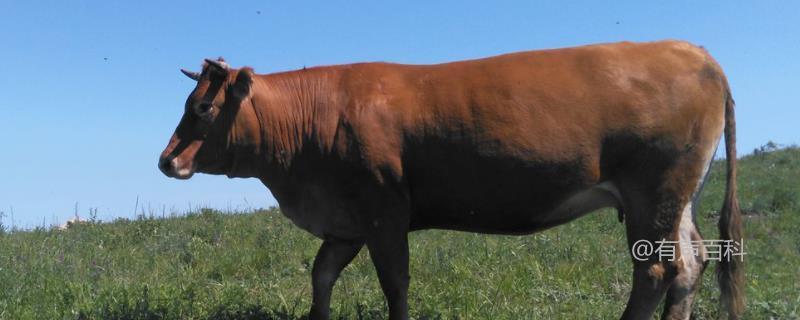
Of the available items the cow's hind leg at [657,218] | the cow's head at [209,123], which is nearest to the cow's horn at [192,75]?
the cow's head at [209,123]

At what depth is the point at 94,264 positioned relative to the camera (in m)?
7.76

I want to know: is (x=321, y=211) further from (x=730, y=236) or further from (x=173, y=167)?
(x=730, y=236)

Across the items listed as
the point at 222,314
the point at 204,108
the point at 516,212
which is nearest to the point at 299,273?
the point at 222,314

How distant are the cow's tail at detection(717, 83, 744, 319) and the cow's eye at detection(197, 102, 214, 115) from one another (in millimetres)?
3432

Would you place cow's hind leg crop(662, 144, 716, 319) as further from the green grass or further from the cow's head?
the cow's head

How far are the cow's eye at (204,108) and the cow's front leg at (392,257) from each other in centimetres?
137

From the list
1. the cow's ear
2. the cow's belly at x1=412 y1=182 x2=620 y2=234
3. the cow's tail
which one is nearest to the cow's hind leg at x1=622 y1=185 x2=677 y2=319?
the cow's belly at x1=412 y1=182 x2=620 y2=234

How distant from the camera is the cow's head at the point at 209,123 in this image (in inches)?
206

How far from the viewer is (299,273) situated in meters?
7.51

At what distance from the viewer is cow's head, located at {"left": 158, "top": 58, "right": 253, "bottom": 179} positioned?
17.2 ft

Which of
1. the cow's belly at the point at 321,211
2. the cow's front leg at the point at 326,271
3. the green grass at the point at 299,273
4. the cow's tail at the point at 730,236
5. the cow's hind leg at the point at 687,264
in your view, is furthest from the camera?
the green grass at the point at 299,273

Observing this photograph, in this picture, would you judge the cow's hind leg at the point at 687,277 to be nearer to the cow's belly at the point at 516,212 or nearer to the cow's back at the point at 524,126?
the cow's belly at the point at 516,212

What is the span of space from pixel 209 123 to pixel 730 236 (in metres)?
3.64

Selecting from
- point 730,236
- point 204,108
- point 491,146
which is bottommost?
point 730,236
